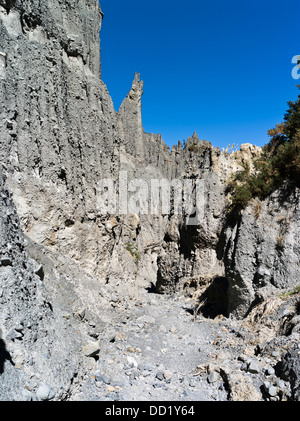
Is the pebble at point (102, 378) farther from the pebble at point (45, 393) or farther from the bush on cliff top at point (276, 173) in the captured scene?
the bush on cliff top at point (276, 173)

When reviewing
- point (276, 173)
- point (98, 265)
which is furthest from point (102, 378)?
point (276, 173)

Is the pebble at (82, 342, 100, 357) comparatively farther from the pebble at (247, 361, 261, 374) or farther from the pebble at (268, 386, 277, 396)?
the pebble at (268, 386, 277, 396)

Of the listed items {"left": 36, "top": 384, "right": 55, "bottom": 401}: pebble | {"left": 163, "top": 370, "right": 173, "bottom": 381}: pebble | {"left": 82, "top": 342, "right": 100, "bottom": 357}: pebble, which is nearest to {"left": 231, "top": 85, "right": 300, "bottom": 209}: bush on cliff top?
{"left": 163, "top": 370, "right": 173, "bottom": 381}: pebble

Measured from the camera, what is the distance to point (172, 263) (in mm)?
15562

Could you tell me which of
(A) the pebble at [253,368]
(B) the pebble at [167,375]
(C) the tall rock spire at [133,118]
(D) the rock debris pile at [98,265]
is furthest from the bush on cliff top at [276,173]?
(C) the tall rock spire at [133,118]

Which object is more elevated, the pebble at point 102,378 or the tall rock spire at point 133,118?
the tall rock spire at point 133,118

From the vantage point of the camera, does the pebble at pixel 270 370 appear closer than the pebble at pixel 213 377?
Yes

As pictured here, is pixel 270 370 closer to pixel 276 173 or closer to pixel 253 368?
pixel 253 368

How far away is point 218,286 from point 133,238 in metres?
6.59

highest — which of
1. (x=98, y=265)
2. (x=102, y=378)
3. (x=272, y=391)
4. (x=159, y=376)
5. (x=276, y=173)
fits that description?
(x=276, y=173)

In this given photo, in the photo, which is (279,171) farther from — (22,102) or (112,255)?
(22,102)

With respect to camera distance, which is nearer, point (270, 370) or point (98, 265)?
point (270, 370)

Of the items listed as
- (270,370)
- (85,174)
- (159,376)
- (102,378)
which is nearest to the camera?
(270,370)

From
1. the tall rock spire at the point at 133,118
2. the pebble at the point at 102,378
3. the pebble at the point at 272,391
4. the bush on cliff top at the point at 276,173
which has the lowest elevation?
the pebble at the point at 102,378
